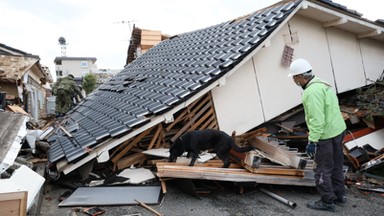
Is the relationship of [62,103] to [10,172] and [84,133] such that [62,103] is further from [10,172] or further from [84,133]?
[10,172]

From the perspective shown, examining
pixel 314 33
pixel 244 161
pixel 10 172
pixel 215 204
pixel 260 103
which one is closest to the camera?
pixel 10 172

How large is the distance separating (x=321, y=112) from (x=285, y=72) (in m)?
3.31

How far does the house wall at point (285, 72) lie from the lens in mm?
6238

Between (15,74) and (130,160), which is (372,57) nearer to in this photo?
(130,160)

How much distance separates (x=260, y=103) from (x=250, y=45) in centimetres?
145

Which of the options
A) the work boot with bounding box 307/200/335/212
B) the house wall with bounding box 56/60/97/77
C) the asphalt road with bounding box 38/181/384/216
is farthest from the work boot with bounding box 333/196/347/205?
the house wall with bounding box 56/60/97/77

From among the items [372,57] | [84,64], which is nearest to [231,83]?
[372,57]

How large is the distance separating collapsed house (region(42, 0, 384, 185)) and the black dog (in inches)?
19.9

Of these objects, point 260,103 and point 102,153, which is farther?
point 260,103

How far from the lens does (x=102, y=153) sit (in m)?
4.76

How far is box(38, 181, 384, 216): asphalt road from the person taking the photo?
12.8ft

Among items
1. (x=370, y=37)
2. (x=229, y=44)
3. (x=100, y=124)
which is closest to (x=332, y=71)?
(x=370, y=37)

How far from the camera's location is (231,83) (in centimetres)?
620

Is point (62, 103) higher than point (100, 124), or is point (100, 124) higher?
point (62, 103)
